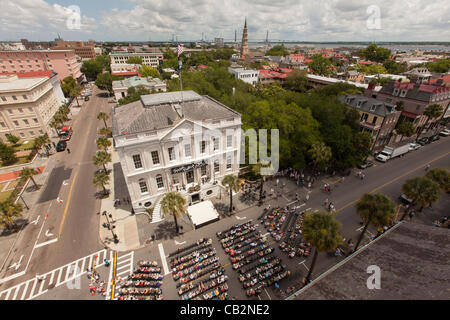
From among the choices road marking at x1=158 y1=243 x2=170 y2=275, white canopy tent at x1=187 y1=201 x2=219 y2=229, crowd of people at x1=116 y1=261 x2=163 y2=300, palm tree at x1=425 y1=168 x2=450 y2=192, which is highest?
palm tree at x1=425 y1=168 x2=450 y2=192

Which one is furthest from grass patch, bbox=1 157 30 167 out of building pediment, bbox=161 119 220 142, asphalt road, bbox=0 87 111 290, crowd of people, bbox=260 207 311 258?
crowd of people, bbox=260 207 311 258

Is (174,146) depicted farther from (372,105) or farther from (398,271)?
(372,105)

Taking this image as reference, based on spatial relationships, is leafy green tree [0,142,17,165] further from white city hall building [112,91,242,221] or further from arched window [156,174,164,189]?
arched window [156,174,164,189]

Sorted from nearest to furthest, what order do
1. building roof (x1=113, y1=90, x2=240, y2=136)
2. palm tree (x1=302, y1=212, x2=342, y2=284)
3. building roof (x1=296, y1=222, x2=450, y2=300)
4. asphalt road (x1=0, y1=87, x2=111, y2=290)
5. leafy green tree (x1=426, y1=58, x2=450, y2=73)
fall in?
building roof (x1=296, y1=222, x2=450, y2=300) < palm tree (x1=302, y1=212, x2=342, y2=284) < asphalt road (x1=0, y1=87, x2=111, y2=290) < building roof (x1=113, y1=90, x2=240, y2=136) < leafy green tree (x1=426, y1=58, x2=450, y2=73)

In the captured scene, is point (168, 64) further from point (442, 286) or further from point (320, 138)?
point (442, 286)

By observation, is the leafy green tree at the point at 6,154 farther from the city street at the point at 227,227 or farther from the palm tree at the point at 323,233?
the palm tree at the point at 323,233
